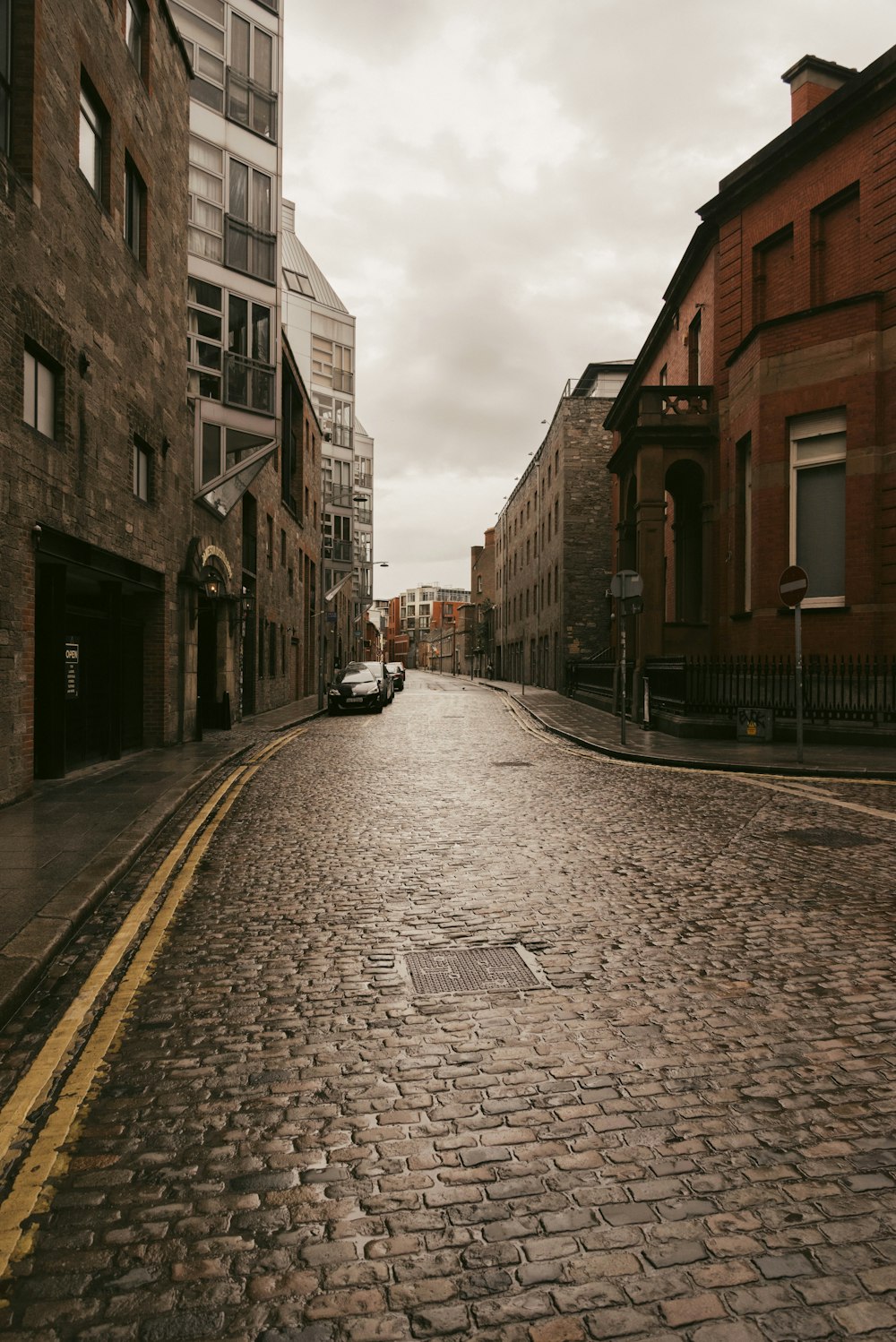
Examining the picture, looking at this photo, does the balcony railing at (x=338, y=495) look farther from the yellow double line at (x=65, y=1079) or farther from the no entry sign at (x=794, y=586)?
the yellow double line at (x=65, y=1079)

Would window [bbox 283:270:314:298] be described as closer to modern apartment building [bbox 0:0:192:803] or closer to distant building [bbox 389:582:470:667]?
modern apartment building [bbox 0:0:192:803]

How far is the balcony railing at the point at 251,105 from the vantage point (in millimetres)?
19125

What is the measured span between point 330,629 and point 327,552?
429 centimetres

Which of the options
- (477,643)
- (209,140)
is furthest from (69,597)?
(477,643)

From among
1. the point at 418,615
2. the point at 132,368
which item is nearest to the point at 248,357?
the point at 132,368

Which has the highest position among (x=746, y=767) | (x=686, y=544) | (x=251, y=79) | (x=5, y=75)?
(x=251, y=79)

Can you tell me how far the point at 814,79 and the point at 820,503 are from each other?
11534 millimetres

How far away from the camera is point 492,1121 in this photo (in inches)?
119

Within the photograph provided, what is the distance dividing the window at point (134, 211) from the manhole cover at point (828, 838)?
12601 millimetres

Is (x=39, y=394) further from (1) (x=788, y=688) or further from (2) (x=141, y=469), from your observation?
(1) (x=788, y=688)

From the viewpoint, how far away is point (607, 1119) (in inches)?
119

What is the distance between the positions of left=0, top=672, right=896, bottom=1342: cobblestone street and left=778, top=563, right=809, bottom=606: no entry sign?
286 inches

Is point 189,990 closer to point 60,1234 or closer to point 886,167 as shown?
point 60,1234

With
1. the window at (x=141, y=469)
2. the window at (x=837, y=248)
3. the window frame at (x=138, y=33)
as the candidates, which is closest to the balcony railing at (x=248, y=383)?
the window at (x=141, y=469)
